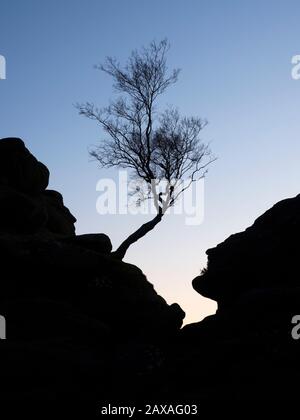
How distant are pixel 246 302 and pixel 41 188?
13.8 meters

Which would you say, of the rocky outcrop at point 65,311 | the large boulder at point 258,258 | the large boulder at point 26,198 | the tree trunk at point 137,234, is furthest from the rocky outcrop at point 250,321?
the large boulder at point 26,198

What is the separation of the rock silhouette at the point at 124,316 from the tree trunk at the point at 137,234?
2832mm

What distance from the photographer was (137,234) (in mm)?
29891

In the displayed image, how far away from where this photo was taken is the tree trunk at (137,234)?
2876cm

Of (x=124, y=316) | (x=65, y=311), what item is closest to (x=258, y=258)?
(x=124, y=316)

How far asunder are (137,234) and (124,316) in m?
8.97

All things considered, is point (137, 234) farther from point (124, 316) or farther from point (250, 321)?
point (250, 321)

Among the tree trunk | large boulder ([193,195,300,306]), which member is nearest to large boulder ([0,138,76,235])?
the tree trunk

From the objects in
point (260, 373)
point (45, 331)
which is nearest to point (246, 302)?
point (260, 373)

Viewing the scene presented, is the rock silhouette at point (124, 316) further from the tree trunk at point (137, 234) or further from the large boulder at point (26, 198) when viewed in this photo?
the tree trunk at point (137, 234)

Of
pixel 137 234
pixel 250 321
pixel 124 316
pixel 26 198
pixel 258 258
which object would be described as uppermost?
pixel 26 198

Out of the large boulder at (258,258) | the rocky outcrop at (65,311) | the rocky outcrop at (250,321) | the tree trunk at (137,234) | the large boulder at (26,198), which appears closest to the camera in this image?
the rocky outcrop at (250,321)
